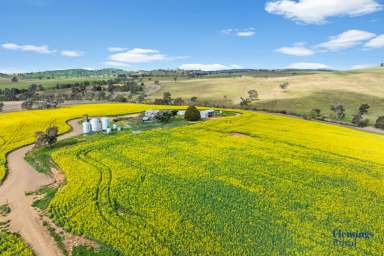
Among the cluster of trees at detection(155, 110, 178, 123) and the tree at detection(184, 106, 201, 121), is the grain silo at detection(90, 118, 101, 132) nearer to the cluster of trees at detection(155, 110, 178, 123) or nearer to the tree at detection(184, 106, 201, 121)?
the cluster of trees at detection(155, 110, 178, 123)

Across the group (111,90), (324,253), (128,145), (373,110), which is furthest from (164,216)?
(111,90)

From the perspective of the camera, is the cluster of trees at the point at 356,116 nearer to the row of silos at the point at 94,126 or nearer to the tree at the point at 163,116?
the tree at the point at 163,116

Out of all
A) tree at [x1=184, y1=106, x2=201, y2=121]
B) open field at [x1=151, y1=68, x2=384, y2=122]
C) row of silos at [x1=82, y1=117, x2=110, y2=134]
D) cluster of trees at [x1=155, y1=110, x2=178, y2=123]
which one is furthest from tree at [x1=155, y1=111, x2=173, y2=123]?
open field at [x1=151, y1=68, x2=384, y2=122]

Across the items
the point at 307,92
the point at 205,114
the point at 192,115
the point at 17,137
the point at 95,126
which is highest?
the point at 307,92

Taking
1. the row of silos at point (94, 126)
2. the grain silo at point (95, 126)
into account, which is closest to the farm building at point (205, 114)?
the row of silos at point (94, 126)

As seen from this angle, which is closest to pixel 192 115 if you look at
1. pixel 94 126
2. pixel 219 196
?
pixel 94 126

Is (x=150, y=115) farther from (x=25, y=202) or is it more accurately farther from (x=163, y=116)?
(x=25, y=202)
